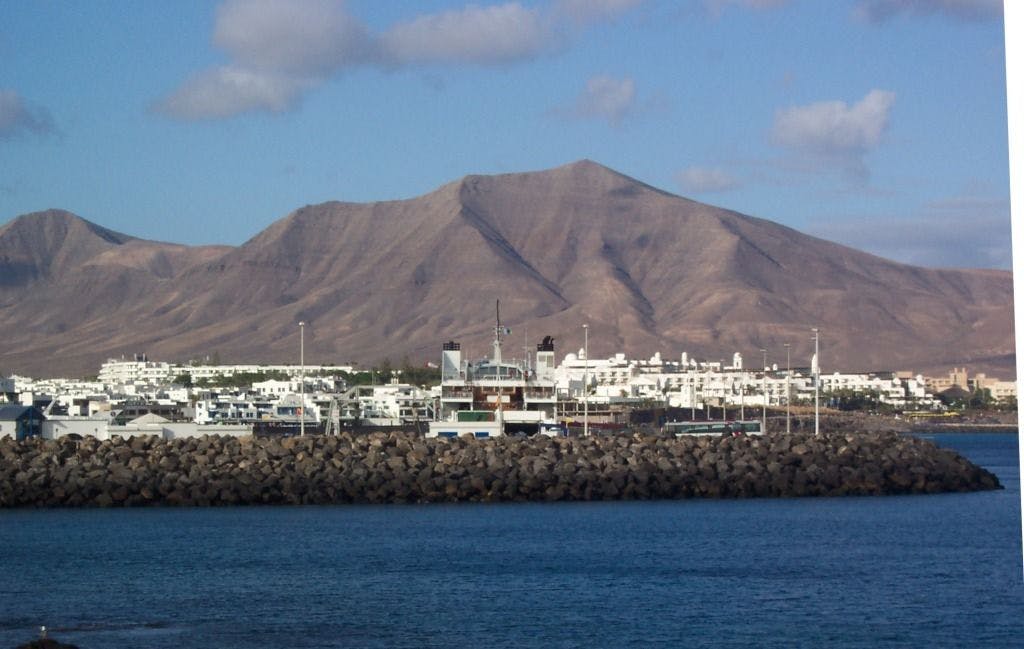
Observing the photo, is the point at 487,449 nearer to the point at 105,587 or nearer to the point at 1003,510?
the point at 1003,510

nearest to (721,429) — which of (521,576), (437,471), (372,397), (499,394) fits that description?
(499,394)

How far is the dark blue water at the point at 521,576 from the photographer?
2419 cm

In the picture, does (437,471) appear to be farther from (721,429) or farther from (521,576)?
(721,429)

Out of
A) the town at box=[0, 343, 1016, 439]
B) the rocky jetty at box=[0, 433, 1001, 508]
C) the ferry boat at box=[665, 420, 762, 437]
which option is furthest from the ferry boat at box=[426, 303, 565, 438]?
the rocky jetty at box=[0, 433, 1001, 508]

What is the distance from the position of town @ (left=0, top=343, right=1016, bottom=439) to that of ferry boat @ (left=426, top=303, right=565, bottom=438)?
1.41 m

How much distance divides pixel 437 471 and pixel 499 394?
22464 mm

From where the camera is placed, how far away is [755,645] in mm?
23219

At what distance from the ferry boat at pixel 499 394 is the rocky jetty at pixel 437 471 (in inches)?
559

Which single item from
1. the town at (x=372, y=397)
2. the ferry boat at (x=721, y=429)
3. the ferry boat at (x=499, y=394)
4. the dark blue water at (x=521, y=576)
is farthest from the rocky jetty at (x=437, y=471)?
the ferry boat at (x=721, y=429)

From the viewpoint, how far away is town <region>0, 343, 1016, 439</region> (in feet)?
226

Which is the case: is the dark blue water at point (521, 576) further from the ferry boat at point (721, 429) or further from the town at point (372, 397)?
the town at point (372, 397)

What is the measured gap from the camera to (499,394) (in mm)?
67000

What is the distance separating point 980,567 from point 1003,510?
12800 mm

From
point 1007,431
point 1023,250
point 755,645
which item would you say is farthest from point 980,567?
point 1007,431
